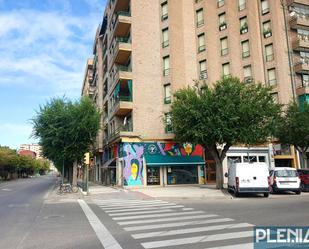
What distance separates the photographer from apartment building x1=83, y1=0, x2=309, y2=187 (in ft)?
98.1

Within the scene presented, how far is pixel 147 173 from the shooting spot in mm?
29500

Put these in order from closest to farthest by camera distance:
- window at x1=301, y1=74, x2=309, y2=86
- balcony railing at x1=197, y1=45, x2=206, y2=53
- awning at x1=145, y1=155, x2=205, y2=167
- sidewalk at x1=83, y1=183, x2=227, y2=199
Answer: sidewalk at x1=83, y1=183, x2=227, y2=199, awning at x1=145, y1=155, x2=205, y2=167, balcony railing at x1=197, y1=45, x2=206, y2=53, window at x1=301, y1=74, x2=309, y2=86

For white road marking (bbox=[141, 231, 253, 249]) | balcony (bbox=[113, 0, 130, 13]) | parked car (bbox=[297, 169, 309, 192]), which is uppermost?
balcony (bbox=[113, 0, 130, 13])

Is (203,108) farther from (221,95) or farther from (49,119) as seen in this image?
(49,119)

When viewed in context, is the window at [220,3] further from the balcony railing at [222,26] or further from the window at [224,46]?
the window at [224,46]

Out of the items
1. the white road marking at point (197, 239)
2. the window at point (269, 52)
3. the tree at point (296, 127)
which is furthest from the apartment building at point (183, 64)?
the white road marking at point (197, 239)

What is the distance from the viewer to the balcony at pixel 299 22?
3547cm

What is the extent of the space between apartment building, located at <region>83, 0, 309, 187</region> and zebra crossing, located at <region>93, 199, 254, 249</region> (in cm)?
1759

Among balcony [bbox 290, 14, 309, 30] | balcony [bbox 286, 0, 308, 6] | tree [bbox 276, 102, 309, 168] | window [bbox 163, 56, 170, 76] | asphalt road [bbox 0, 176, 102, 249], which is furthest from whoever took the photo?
balcony [bbox 286, 0, 308, 6]

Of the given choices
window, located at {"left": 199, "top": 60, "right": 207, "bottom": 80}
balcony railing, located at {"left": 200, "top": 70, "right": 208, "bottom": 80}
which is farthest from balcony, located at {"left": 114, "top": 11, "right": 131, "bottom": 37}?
balcony railing, located at {"left": 200, "top": 70, "right": 208, "bottom": 80}

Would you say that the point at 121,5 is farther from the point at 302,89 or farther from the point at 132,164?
the point at 302,89

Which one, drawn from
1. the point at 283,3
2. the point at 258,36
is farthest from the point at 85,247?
the point at 283,3

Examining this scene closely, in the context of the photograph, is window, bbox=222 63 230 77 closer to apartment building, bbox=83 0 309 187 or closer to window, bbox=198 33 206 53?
apartment building, bbox=83 0 309 187

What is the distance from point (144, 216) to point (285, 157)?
2677 centimetres
